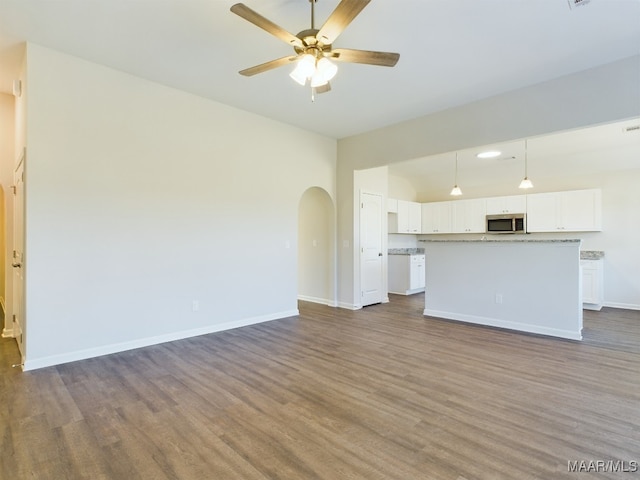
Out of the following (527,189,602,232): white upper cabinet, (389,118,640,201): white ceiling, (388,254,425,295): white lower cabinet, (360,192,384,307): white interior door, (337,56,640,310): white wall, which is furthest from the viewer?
(388,254,425,295): white lower cabinet

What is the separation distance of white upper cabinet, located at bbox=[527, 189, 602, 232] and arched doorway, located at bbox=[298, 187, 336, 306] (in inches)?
172

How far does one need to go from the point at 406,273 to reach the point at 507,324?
2.90 m

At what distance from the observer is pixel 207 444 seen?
2.02 meters

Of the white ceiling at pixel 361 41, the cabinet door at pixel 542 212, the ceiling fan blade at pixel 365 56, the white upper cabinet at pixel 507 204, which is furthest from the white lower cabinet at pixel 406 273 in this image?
the ceiling fan blade at pixel 365 56

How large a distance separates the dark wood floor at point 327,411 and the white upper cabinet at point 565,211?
3054mm

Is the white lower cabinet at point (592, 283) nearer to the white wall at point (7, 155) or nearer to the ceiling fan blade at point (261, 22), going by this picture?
the ceiling fan blade at point (261, 22)

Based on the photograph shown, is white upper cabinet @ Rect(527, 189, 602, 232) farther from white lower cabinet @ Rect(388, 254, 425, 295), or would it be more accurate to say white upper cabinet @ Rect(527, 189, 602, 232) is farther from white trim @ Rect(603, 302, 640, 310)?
white lower cabinet @ Rect(388, 254, 425, 295)

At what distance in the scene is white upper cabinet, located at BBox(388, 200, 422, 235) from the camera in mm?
7832

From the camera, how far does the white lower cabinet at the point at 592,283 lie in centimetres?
580

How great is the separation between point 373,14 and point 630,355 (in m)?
4.43

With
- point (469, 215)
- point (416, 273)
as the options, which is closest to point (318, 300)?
point (416, 273)

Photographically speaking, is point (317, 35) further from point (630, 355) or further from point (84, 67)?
point (630, 355)

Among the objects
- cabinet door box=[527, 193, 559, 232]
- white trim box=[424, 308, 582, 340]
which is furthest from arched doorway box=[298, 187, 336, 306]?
cabinet door box=[527, 193, 559, 232]

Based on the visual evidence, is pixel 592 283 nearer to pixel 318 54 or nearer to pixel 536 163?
pixel 536 163
